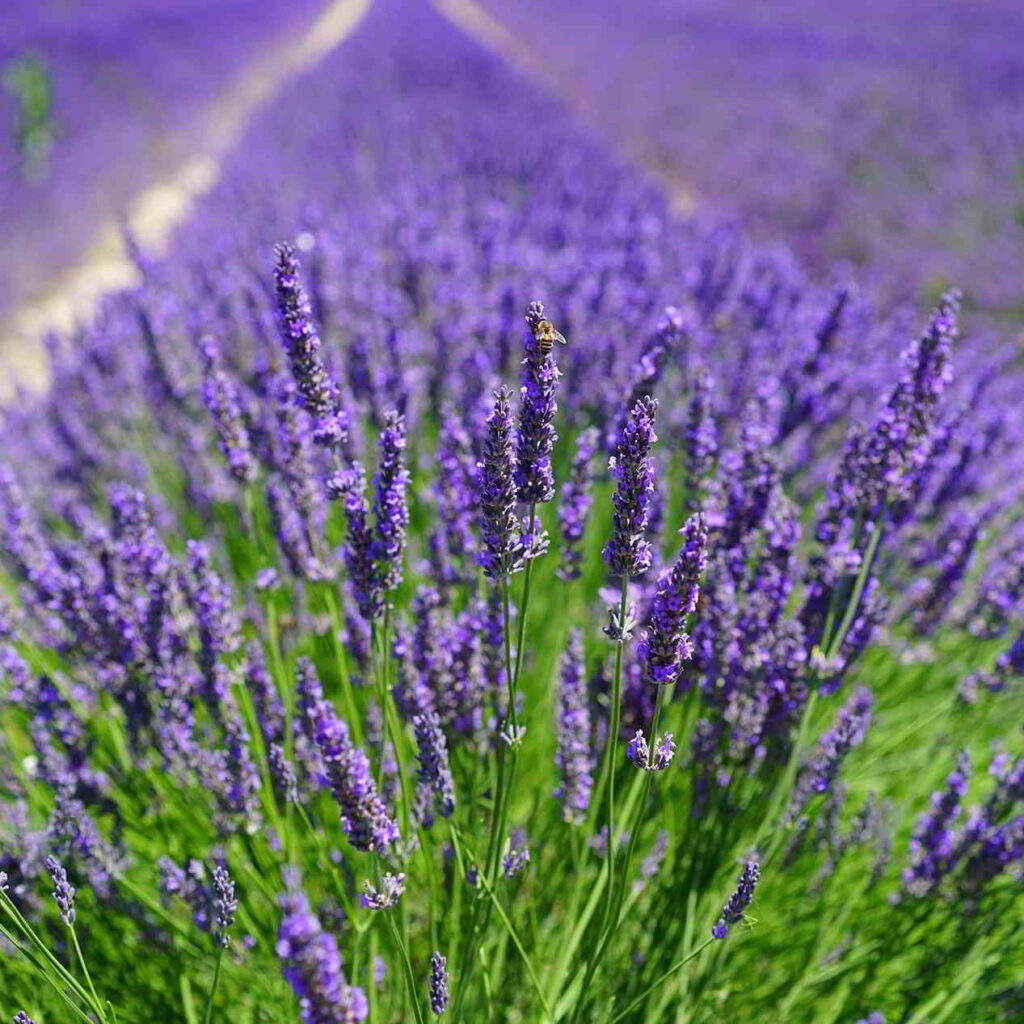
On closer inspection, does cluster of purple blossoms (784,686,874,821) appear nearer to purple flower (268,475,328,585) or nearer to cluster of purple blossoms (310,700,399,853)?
cluster of purple blossoms (310,700,399,853)

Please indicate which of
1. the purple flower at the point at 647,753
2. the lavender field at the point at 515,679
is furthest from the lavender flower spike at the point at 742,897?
the purple flower at the point at 647,753

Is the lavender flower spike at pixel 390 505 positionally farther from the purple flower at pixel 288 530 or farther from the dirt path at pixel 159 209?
the dirt path at pixel 159 209

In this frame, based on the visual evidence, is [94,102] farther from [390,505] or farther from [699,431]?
[390,505]

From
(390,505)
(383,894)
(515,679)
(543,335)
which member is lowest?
(383,894)

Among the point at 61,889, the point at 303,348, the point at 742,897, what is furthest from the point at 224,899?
the point at 303,348

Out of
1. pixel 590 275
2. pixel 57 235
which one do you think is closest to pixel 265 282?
pixel 590 275

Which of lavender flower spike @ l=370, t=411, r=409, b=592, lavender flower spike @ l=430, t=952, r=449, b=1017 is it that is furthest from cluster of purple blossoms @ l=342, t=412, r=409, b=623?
lavender flower spike @ l=430, t=952, r=449, b=1017
